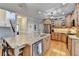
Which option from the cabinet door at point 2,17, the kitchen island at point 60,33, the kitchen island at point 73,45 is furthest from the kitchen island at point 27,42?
the kitchen island at point 73,45

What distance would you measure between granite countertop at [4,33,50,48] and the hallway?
0.66 feet

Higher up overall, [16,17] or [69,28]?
[16,17]

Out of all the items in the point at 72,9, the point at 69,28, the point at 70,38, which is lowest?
the point at 70,38

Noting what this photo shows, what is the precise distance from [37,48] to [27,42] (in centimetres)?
19

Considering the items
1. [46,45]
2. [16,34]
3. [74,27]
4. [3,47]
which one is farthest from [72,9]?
[3,47]

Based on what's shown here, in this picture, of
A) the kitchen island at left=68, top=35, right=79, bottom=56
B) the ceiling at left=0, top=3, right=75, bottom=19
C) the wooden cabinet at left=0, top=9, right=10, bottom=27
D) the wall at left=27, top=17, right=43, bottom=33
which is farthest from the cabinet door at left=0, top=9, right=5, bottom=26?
the kitchen island at left=68, top=35, right=79, bottom=56

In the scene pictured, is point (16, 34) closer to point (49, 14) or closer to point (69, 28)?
point (49, 14)

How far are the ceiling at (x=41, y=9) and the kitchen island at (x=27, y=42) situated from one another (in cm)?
30

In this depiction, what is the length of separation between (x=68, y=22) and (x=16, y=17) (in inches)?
29.7

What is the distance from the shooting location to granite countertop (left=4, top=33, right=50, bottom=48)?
154cm

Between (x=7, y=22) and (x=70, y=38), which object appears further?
(x=70, y=38)

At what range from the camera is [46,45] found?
168 centimetres

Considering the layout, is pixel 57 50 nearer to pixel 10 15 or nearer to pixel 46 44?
pixel 46 44

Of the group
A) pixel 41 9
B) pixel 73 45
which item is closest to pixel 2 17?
pixel 41 9
